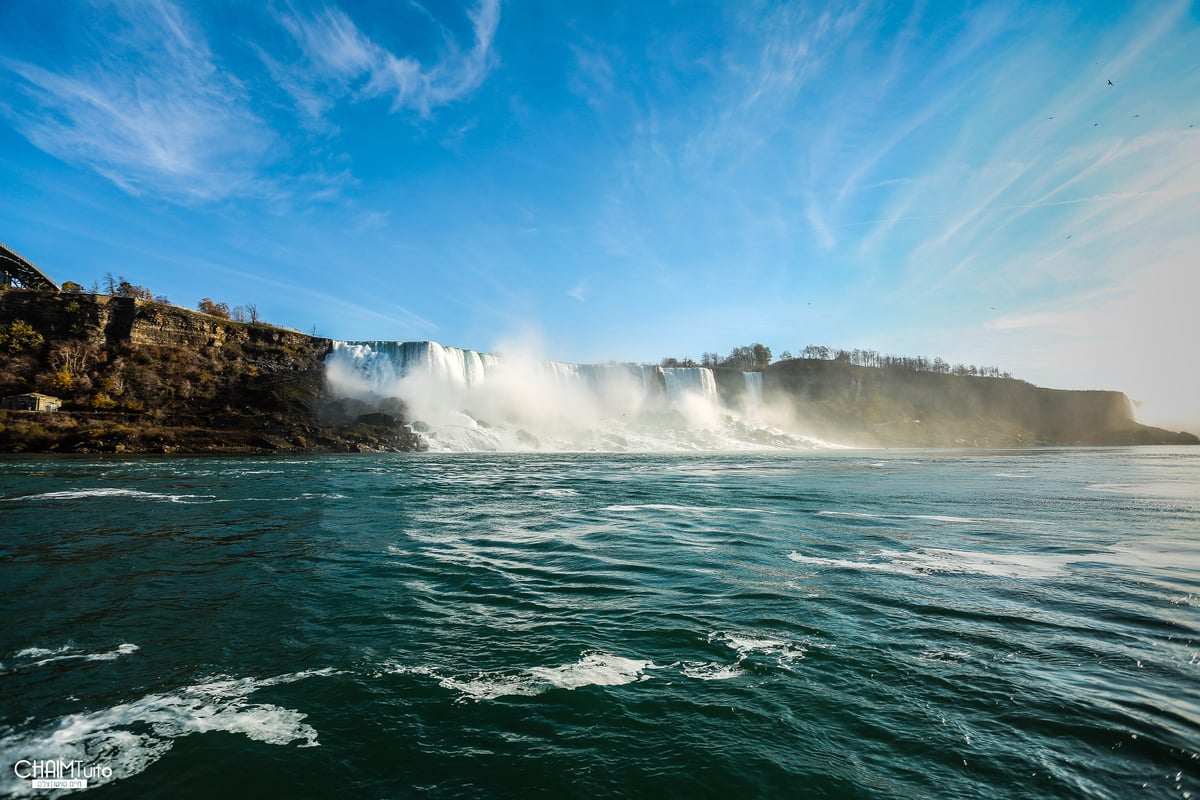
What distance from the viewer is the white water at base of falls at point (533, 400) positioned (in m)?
53.5

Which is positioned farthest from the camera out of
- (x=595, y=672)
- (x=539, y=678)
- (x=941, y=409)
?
(x=941, y=409)

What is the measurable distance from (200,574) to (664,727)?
786cm

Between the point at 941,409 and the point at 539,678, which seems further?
the point at 941,409

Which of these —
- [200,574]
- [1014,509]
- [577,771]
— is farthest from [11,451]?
[1014,509]

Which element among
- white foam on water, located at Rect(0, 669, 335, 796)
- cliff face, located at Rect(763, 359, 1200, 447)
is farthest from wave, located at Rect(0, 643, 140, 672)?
cliff face, located at Rect(763, 359, 1200, 447)

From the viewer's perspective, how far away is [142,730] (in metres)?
3.88

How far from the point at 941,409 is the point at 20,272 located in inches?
5541

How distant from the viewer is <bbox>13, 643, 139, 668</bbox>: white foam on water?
4992mm

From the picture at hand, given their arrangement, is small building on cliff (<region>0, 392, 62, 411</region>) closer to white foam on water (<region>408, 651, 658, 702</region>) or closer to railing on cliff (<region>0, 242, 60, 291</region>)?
railing on cliff (<region>0, 242, 60, 291</region>)

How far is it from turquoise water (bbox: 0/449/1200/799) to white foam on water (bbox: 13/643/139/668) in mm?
41

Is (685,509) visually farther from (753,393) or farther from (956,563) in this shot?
(753,393)

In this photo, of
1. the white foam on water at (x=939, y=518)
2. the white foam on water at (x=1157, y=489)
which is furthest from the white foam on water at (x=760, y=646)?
the white foam on water at (x=1157, y=489)

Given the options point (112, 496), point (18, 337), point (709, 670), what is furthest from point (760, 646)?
point (18, 337)

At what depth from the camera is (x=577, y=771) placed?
11.0ft
